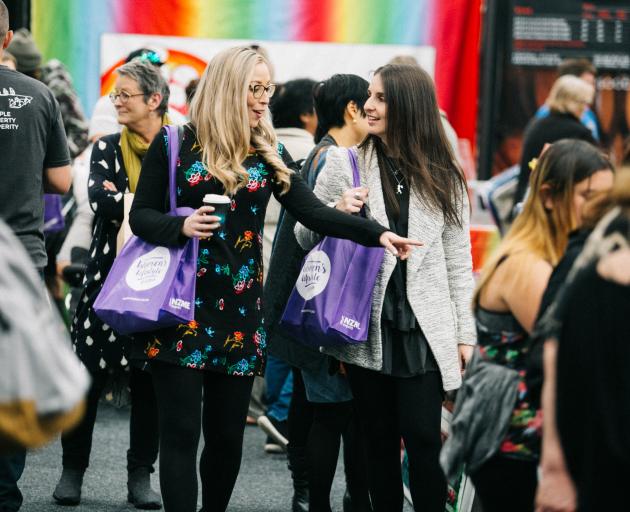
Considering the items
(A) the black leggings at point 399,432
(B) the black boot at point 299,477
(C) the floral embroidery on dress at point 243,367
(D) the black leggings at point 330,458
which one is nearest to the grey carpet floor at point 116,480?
(B) the black boot at point 299,477

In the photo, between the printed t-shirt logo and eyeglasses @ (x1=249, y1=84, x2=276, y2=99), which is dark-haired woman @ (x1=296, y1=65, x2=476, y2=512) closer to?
eyeglasses @ (x1=249, y1=84, x2=276, y2=99)

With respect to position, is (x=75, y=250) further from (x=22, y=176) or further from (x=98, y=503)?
(x=22, y=176)

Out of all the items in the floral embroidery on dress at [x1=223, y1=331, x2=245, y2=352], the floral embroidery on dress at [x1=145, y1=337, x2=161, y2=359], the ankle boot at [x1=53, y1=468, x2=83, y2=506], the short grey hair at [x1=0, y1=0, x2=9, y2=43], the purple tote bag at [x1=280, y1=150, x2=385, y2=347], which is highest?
the short grey hair at [x1=0, y1=0, x2=9, y2=43]

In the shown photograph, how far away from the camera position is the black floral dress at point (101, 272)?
556cm

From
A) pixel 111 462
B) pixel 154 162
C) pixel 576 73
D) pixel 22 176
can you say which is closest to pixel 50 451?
pixel 111 462

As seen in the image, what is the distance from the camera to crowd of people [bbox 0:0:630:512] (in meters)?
3.52

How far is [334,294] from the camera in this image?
4566 millimetres

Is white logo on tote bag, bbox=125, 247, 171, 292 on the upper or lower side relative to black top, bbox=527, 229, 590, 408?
lower

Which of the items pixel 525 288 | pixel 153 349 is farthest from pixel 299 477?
pixel 525 288

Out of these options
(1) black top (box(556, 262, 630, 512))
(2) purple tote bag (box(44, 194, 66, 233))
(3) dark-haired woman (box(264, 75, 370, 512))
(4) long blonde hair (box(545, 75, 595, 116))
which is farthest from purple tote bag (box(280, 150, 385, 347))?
(4) long blonde hair (box(545, 75, 595, 116))

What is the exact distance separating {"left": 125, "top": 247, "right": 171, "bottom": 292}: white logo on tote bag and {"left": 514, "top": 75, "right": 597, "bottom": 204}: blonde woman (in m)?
4.93

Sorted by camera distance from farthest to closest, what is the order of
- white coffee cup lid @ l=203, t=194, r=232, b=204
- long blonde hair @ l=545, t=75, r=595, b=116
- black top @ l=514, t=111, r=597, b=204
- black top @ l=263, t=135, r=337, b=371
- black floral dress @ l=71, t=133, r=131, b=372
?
long blonde hair @ l=545, t=75, r=595, b=116, black top @ l=514, t=111, r=597, b=204, black floral dress @ l=71, t=133, r=131, b=372, black top @ l=263, t=135, r=337, b=371, white coffee cup lid @ l=203, t=194, r=232, b=204

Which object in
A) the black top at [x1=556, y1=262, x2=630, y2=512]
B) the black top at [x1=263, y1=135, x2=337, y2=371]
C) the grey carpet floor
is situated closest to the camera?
the black top at [x1=556, y1=262, x2=630, y2=512]

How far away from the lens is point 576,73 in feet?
33.0
